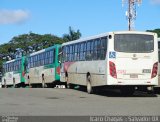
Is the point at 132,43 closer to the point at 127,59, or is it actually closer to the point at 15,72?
the point at 127,59

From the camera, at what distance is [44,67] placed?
38406 mm

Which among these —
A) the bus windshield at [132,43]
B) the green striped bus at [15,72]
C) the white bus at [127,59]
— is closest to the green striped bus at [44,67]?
the green striped bus at [15,72]

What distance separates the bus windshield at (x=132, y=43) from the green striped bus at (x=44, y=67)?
39.3 feet

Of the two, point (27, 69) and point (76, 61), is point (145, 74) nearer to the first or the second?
point (76, 61)

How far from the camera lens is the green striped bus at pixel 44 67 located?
34844 millimetres

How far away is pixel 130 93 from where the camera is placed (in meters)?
24.3

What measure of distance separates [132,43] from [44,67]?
56.7ft

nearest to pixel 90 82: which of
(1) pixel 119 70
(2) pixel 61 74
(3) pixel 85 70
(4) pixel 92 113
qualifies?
(3) pixel 85 70

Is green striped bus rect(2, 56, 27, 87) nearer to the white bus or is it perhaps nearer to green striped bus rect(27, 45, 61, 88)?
green striped bus rect(27, 45, 61, 88)

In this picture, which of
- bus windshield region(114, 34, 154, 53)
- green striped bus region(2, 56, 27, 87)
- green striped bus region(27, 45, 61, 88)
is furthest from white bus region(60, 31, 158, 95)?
green striped bus region(2, 56, 27, 87)

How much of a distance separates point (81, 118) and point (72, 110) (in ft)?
7.67

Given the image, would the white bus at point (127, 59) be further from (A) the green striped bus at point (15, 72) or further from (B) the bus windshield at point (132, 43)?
(A) the green striped bus at point (15, 72)

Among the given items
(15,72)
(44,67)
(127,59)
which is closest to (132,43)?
(127,59)

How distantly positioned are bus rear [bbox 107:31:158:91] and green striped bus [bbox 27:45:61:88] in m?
12.0
